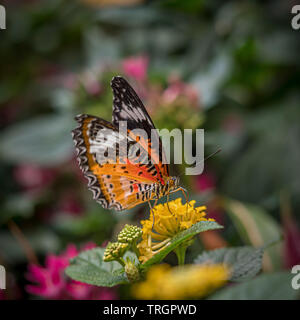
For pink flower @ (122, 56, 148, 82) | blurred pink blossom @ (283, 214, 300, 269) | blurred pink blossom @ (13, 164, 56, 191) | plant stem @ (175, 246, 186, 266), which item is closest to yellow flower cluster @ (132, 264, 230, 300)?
plant stem @ (175, 246, 186, 266)

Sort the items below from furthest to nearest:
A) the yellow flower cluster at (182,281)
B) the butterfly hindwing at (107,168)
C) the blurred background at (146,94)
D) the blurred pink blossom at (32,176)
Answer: the blurred pink blossom at (32,176) < the blurred background at (146,94) < the butterfly hindwing at (107,168) < the yellow flower cluster at (182,281)

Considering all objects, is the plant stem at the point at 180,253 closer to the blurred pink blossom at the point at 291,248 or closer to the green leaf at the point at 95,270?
the green leaf at the point at 95,270

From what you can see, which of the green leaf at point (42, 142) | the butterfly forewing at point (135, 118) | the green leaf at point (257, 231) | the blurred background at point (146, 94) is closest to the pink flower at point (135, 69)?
the blurred background at point (146, 94)

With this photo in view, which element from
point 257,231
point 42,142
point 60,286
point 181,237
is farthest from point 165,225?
point 42,142

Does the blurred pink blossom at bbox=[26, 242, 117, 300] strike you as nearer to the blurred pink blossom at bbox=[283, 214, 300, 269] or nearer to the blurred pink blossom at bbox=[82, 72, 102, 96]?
the blurred pink blossom at bbox=[283, 214, 300, 269]

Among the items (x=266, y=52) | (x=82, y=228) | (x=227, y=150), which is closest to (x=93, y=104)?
(x=82, y=228)

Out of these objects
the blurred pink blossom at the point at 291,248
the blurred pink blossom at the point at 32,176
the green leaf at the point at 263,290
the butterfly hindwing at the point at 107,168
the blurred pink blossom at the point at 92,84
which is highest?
the blurred pink blossom at the point at 92,84

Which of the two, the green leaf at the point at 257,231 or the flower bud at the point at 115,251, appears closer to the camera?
the flower bud at the point at 115,251
